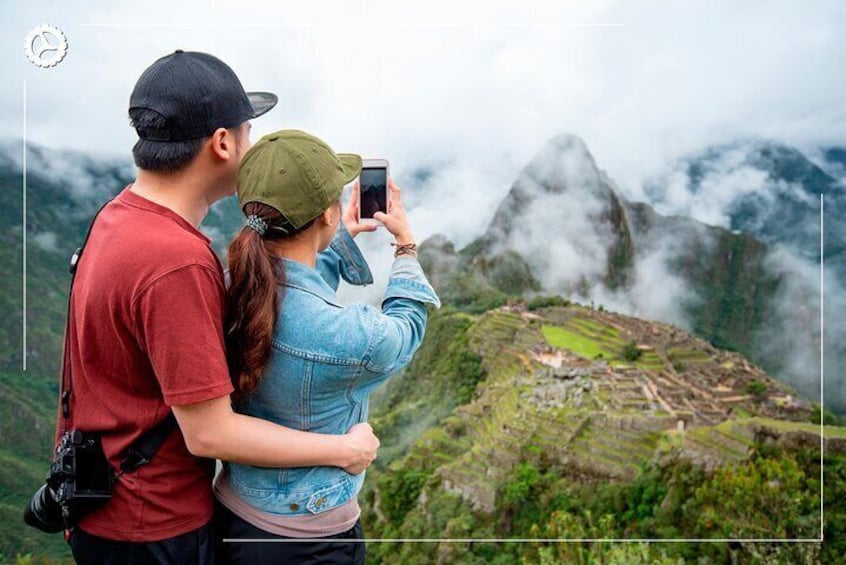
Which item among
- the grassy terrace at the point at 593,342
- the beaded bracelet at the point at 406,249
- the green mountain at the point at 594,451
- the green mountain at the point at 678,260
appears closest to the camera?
the beaded bracelet at the point at 406,249

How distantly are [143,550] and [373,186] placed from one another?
0.62m

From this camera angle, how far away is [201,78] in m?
0.78

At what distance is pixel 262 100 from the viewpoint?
0.94 metres

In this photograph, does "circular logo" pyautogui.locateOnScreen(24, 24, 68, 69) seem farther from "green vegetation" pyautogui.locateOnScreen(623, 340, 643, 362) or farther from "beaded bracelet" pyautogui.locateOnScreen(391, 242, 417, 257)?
"green vegetation" pyautogui.locateOnScreen(623, 340, 643, 362)

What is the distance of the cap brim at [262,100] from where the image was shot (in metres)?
0.90

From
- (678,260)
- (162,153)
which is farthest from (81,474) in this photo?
(678,260)

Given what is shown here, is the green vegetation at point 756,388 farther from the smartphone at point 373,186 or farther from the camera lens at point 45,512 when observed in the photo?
the camera lens at point 45,512

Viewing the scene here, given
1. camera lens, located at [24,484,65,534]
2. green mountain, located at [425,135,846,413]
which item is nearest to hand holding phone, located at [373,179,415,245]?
camera lens, located at [24,484,65,534]

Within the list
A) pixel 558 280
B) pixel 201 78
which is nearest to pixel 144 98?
pixel 201 78

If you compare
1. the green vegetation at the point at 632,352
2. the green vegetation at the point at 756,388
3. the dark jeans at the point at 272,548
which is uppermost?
the dark jeans at the point at 272,548

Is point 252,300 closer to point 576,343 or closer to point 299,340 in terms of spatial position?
point 299,340

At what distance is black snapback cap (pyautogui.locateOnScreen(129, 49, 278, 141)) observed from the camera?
77cm

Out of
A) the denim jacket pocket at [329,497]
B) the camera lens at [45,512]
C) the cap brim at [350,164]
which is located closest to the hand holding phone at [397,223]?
the cap brim at [350,164]

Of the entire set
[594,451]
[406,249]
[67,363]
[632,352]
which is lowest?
[632,352]
